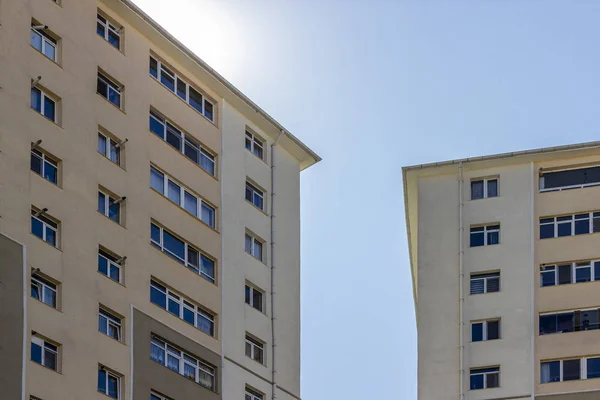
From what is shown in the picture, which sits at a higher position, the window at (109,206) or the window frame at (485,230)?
the window frame at (485,230)

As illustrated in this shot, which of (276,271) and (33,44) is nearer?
(33,44)

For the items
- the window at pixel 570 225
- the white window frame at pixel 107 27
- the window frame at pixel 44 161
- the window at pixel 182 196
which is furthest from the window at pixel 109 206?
the window at pixel 570 225

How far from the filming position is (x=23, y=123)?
5359cm

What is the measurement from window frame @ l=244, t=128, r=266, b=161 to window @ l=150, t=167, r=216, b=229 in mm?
4640

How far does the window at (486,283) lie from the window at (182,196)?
498 inches

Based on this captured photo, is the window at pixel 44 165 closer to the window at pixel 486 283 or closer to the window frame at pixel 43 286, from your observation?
the window frame at pixel 43 286

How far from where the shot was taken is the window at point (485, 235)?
70.2 metres

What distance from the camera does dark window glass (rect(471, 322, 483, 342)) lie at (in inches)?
2707

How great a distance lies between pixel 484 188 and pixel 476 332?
6593 mm

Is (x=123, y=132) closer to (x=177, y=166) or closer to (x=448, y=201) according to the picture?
(x=177, y=166)

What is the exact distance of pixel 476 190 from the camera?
71.6m

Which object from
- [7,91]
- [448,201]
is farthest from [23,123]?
[448,201]

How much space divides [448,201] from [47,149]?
74.4 ft

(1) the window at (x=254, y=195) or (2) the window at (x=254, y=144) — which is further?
(2) the window at (x=254, y=144)
